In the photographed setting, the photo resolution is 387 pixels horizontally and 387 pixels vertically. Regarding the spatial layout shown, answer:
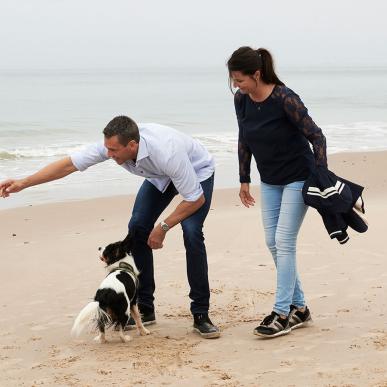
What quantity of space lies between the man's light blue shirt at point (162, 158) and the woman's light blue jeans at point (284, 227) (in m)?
0.53

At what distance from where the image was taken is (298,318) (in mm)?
5488

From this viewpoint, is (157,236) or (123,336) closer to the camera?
(157,236)

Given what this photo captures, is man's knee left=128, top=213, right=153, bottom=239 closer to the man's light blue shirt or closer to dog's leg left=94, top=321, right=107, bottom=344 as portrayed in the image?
the man's light blue shirt

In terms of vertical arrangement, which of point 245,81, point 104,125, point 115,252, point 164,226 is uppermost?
point 245,81

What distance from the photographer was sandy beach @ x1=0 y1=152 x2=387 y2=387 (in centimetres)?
465

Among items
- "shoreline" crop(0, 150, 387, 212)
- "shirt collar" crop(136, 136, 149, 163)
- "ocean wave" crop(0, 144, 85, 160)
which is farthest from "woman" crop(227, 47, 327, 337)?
"ocean wave" crop(0, 144, 85, 160)

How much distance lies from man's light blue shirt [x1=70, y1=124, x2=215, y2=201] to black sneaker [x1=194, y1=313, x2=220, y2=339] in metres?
0.90

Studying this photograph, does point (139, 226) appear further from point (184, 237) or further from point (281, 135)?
point (281, 135)

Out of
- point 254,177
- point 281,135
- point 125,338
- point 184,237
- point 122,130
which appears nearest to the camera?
point 122,130

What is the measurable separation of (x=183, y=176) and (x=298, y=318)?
135cm

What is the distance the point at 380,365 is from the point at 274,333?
0.88m

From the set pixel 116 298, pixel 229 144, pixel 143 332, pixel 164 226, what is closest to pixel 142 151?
pixel 164 226

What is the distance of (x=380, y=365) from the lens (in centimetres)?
451

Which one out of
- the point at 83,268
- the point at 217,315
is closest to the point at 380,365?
the point at 217,315
